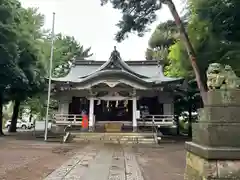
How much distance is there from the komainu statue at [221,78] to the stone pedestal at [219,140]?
5.8 inches

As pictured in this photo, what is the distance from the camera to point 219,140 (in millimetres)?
4359

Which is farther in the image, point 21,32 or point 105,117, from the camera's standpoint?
point 105,117

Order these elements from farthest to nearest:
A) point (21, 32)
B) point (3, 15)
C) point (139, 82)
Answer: point (21, 32) → point (139, 82) → point (3, 15)

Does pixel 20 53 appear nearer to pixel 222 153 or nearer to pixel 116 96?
pixel 116 96

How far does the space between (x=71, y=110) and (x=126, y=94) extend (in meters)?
5.80

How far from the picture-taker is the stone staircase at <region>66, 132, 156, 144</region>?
1753 cm

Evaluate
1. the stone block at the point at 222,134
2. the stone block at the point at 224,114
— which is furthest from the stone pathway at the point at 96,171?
the stone block at the point at 224,114

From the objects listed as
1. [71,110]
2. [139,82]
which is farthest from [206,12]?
[71,110]

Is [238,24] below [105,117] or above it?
above

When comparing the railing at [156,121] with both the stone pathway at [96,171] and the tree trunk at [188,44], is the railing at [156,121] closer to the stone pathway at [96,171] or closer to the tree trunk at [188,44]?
the tree trunk at [188,44]

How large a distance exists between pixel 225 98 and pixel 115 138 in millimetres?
14115

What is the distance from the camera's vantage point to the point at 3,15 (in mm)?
18016

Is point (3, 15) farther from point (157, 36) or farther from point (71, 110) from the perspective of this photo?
point (157, 36)

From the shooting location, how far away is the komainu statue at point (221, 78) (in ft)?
15.4
